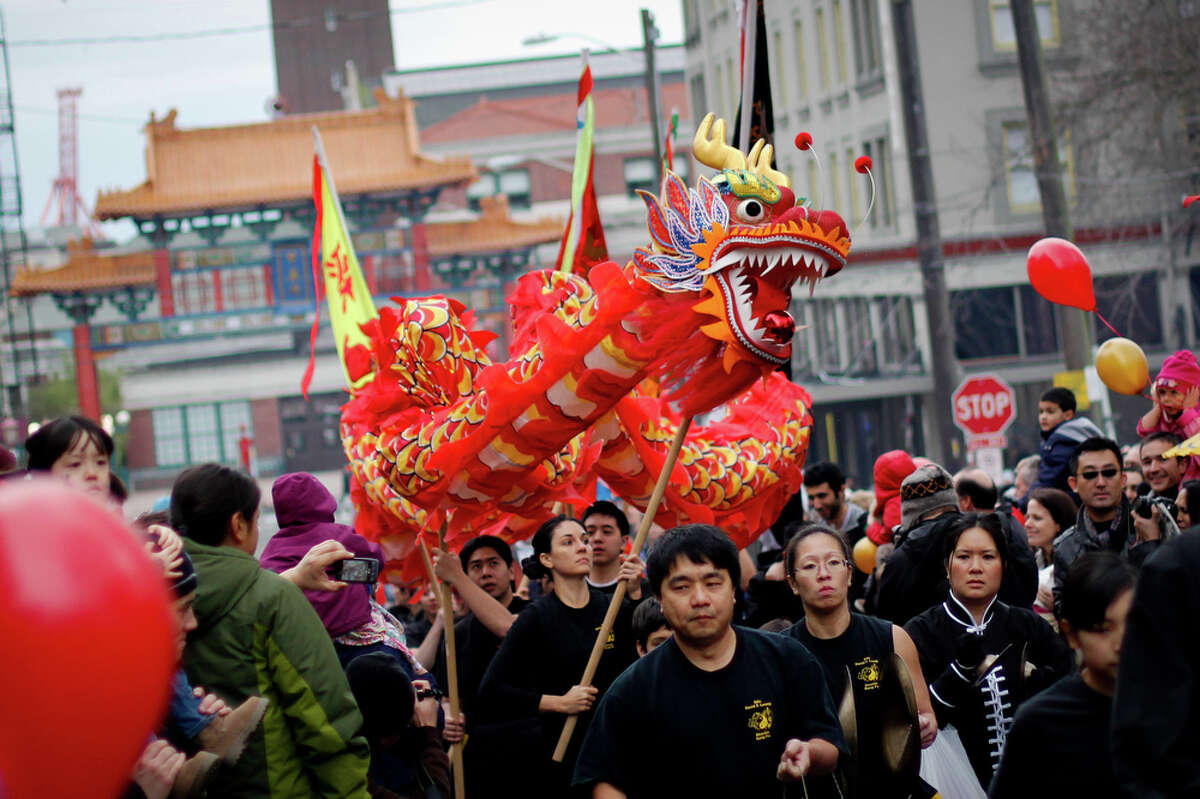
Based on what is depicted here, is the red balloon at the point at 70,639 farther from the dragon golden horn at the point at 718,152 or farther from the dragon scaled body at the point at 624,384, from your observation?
the dragon golden horn at the point at 718,152

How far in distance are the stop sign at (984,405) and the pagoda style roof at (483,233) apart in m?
23.1

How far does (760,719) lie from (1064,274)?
379cm

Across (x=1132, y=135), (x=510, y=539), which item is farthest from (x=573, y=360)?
(x=1132, y=135)

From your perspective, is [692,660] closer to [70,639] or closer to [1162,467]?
[70,639]

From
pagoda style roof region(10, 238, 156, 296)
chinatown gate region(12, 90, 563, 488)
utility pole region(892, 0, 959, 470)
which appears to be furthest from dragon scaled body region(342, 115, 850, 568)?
pagoda style roof region(10, 238, 156, 296)

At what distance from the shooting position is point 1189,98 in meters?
14.6

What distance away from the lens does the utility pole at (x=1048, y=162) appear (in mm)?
11195

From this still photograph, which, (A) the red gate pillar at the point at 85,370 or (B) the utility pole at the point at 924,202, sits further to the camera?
(A) the red gate pillar at the point at 85,370

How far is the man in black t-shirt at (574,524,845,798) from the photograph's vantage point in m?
3.14

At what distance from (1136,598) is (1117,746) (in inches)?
8.6

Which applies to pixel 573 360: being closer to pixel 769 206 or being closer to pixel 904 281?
pixel 769 206

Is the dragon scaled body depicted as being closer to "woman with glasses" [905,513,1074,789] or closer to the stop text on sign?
"woman with glasses" [905,513,1074,789]

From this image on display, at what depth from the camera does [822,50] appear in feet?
78.6

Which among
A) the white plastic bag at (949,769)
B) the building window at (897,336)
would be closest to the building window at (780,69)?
the building window at (897,336)
